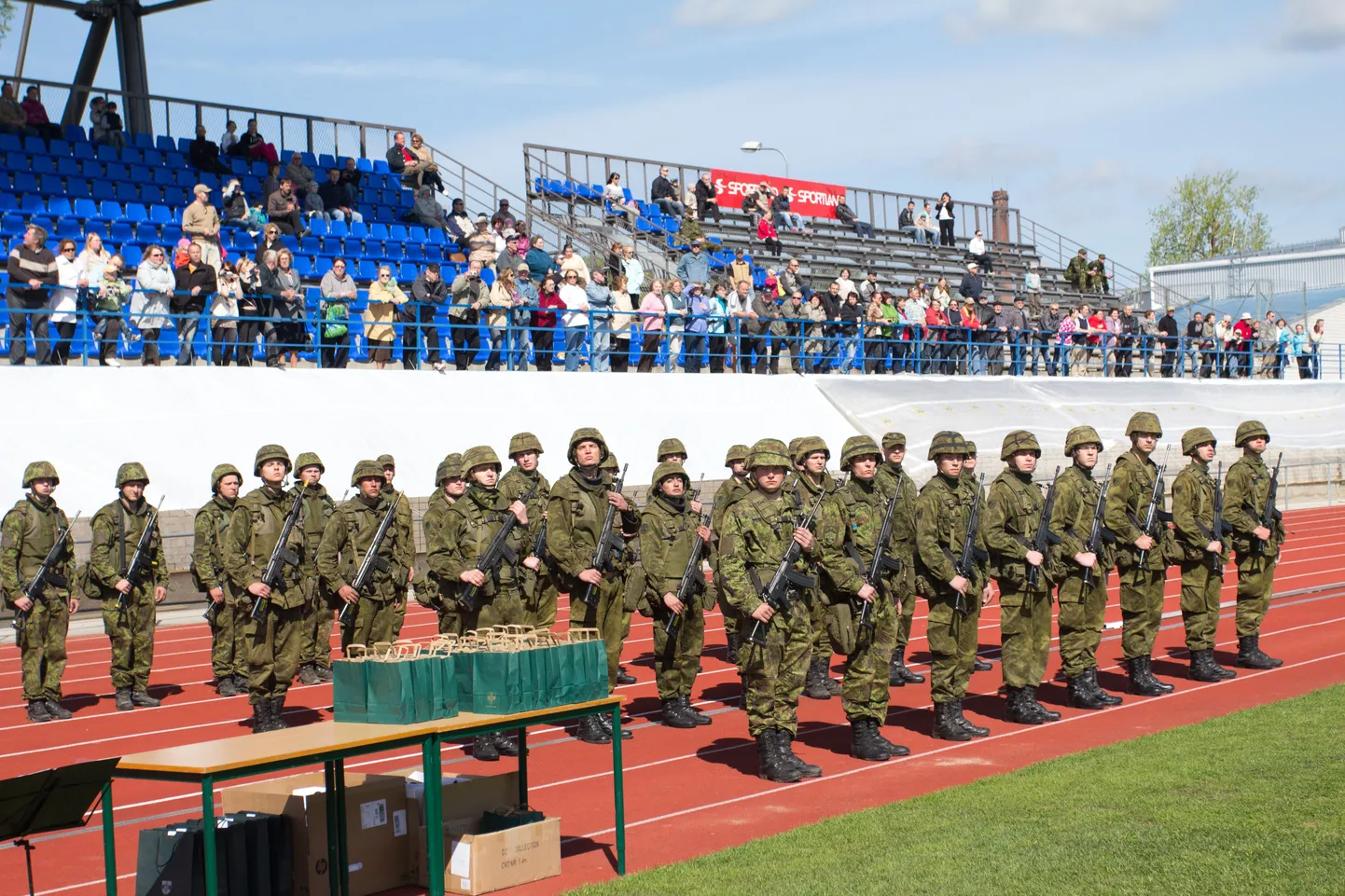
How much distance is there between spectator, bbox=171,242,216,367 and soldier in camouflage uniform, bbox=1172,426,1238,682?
12.1m

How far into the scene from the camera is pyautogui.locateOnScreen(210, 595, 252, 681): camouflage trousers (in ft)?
37.6

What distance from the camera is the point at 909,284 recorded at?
113ft

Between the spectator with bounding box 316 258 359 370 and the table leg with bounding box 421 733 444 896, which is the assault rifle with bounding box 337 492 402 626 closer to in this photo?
the table leg with bounding box 421 733 444 896

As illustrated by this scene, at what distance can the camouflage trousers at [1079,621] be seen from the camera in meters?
11.4

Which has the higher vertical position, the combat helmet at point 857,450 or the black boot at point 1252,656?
the combat helmet at point 857,450

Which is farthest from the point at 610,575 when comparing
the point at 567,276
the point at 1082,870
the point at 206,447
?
the point at 567,276

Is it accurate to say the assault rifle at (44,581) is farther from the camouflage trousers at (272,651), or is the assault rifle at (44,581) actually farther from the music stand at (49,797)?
the music stand at (49,797)

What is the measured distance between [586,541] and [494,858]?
399 centimetres

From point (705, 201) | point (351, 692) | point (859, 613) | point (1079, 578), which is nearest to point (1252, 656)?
point (1079, 578)

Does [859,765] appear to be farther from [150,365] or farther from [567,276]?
[567,276]

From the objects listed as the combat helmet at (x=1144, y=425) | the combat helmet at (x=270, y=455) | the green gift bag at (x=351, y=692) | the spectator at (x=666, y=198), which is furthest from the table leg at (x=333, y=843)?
the spectator at (x=666, y=198)

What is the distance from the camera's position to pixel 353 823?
7152mm

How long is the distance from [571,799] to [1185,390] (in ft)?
86.4

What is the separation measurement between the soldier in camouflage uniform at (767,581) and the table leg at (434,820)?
263 cm
